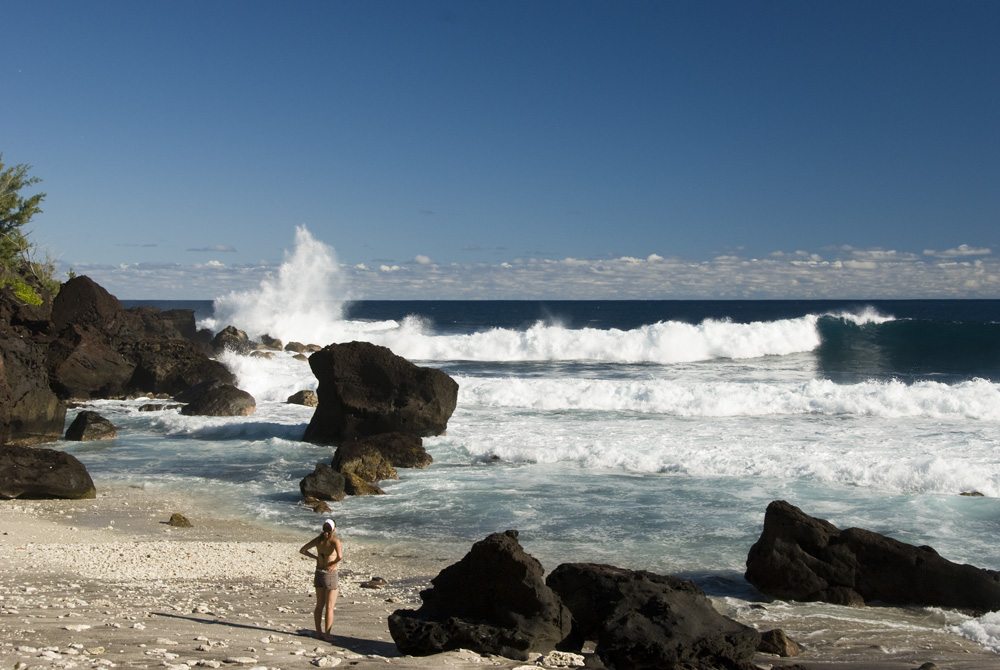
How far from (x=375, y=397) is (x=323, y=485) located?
465cm

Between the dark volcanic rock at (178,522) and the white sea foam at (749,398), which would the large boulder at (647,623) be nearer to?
the dark volcanic rock at (178,522)

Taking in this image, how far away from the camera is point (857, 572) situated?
8281 millimetres

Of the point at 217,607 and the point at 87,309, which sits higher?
the point at 87,309

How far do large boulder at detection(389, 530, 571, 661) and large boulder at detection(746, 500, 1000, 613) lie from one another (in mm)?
2821

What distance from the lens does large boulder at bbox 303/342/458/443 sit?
16828 millimetres

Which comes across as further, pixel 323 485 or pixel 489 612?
pixel 323 485

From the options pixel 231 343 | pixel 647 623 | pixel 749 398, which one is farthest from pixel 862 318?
pixel 647 623

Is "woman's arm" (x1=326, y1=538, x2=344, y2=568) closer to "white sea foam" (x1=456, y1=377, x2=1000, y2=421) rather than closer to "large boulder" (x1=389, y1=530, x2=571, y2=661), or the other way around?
"large boulder" (x1=389, y1=530, x2=571, y2=661)

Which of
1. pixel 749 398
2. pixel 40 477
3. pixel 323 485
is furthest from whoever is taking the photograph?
pixel 749 398

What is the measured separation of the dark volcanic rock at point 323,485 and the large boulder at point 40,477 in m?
3.28

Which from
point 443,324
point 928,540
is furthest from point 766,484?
point 443,324

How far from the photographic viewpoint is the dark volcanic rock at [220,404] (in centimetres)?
2002

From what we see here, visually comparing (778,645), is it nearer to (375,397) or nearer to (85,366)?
(375,397)

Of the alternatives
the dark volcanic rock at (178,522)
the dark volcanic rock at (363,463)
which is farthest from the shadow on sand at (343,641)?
the dark volcanic rock at (363,463)
